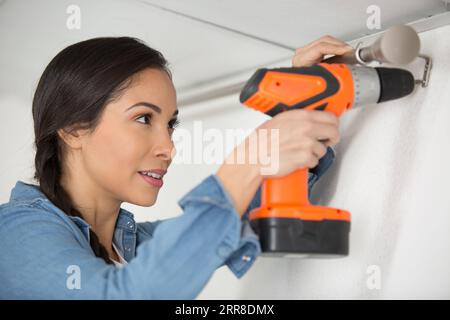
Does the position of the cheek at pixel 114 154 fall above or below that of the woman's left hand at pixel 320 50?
below

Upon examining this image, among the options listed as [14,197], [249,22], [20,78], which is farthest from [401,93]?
[20,78]

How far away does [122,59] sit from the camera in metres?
1.03

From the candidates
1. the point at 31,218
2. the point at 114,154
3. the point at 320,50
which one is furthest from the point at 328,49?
the point at 31,218

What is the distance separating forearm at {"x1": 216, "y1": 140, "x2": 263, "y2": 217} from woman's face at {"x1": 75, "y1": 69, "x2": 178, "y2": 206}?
32 centimetres

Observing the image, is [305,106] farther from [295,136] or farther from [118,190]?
[118,190]

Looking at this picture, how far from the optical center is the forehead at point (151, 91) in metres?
0.99

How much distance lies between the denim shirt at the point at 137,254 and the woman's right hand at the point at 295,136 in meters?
0.09

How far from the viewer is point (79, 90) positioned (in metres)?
1.03

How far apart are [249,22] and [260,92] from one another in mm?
351

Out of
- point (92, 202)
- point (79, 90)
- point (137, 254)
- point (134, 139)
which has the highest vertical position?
point (79, 90)

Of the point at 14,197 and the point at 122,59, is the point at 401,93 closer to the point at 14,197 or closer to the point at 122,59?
the point at 122,59

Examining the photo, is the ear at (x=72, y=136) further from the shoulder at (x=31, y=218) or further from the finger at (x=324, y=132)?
the finger at (x=324, y=132)

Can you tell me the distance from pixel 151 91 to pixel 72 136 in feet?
0.64

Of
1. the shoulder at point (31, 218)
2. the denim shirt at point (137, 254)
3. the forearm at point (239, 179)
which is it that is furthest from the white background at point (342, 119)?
the shoulder at point (31, 218)
